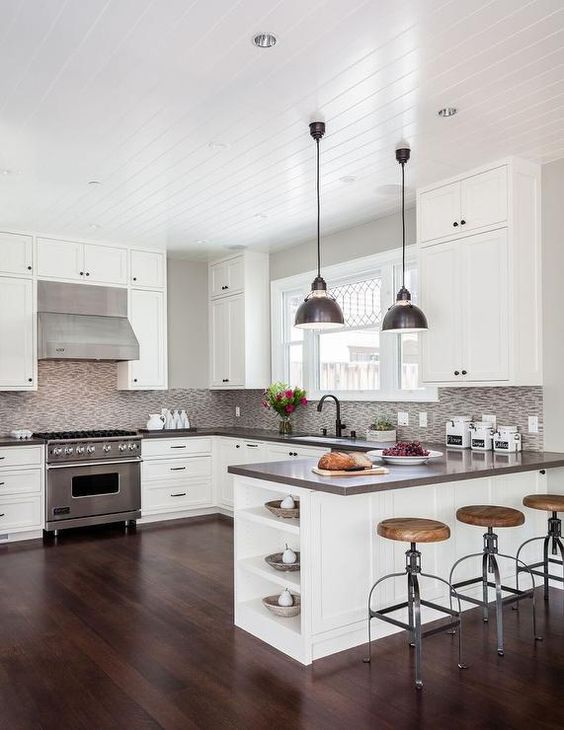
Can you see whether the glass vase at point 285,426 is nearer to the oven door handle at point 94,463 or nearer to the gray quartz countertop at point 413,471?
the oven door handle at point 94,463

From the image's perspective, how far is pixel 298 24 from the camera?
258 centimetres

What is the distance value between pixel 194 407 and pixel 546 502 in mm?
4374

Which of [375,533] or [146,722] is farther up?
[375,533]

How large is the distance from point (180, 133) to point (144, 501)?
3709mm

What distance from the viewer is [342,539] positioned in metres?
3.17

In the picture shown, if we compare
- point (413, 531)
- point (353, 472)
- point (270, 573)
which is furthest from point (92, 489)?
point (413, 531)

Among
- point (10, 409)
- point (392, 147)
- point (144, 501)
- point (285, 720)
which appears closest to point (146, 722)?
point (285, 720)

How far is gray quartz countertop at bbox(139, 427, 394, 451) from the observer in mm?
4867

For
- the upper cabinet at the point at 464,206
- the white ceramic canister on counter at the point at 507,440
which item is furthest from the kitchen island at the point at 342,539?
the upper cabinet at the point at 464,206

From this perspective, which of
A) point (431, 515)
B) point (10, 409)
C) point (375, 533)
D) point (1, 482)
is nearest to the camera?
point (375, 533)

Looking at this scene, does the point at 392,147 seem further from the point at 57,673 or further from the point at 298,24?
the point at 57,673

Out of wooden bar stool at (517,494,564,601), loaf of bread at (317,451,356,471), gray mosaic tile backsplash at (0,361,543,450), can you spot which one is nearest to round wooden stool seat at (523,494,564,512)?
wooden bar stool at (517,494,564,601)

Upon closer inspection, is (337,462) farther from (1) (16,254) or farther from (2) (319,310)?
(1) (16,254)

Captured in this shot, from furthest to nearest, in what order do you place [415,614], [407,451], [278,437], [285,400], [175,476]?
[175,476], [285,400], [278,437], [407,451], [415,614]
